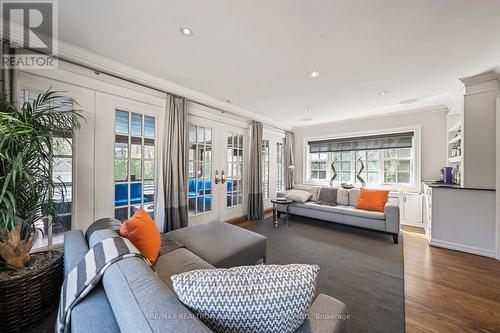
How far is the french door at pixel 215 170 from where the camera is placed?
3414 mm

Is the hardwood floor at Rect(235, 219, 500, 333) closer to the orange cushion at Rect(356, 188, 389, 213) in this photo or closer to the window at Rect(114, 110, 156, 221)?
the orange cushion at Rect(356, 188, 389, 213)

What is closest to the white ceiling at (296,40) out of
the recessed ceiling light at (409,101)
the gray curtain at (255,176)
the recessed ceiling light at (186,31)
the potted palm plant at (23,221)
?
the recessed ceiling light at (186,31)

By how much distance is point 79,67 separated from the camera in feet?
6.98

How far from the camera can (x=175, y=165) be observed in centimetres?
288

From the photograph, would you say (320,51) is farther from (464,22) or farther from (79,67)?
(79,67)

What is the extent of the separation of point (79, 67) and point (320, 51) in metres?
2.71

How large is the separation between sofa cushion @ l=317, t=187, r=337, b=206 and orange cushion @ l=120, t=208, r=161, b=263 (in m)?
3.50

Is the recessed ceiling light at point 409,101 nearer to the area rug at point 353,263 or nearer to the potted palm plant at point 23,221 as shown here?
the area rug at point 353,263

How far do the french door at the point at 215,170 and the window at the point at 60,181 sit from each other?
1.54 m

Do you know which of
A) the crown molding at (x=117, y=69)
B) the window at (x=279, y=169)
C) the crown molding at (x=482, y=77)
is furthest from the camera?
the window at (x=279, y=169)

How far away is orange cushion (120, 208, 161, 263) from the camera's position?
1430mm

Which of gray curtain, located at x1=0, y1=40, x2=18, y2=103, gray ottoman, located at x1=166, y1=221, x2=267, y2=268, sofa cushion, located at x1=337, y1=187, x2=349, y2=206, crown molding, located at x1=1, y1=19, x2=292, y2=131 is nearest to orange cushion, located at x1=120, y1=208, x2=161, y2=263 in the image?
gray ottoman, located at x1=166, y1=221, x2=267, y2=268

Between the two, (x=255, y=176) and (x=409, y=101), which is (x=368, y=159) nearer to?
(x=409, y=101)

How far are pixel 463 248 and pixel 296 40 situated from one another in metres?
3.66
